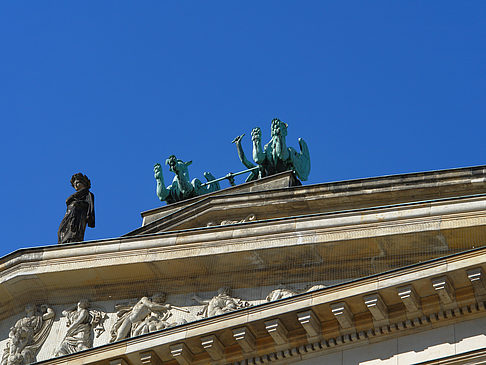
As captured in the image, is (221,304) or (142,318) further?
(142,318)

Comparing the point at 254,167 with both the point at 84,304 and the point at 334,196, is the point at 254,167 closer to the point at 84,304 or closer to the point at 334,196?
the point at 334,196

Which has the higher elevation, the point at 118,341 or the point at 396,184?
the point at 396,184

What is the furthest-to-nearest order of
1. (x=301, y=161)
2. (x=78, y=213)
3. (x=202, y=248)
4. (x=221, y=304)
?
(x=301, y=161), (x=78, y=213), (x=202, y=248), (x=221, y=304)

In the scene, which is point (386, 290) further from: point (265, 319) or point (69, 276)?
point (69, 276)

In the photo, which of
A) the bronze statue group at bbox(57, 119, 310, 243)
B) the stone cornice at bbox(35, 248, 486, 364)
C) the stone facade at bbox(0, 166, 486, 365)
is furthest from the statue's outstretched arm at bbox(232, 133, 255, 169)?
the stone cornice at bbox(35, 248, 486, 364)

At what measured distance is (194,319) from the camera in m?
22.3

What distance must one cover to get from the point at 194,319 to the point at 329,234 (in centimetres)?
260

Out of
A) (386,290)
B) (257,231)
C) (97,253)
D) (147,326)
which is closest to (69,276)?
(97,253)

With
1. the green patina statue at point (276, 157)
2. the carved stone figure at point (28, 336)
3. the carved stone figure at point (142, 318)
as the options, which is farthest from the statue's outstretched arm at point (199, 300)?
the green patina statue at point (276, 157)

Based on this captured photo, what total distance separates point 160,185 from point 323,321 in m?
12.5

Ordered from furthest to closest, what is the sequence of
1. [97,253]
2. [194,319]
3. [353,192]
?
[353,192] → [97,253] → [194,319]

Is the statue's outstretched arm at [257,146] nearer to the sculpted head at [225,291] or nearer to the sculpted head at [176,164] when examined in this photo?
the sculpted head at [176,164]

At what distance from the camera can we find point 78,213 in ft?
85.8

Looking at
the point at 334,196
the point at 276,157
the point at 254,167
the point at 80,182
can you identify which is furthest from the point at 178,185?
the point at 334,196
